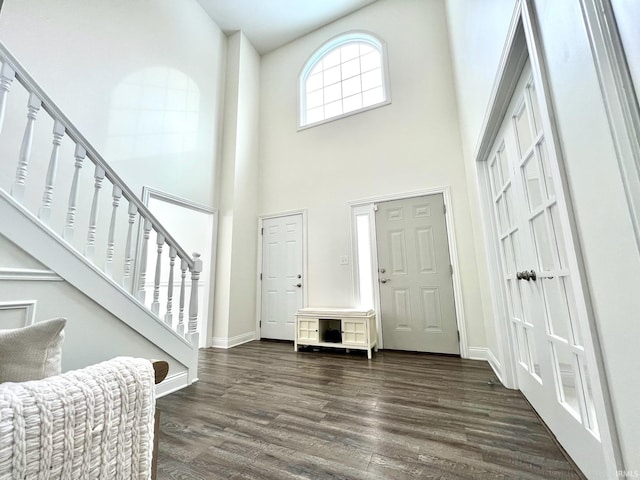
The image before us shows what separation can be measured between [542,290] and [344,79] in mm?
4096

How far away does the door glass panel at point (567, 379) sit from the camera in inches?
44.3

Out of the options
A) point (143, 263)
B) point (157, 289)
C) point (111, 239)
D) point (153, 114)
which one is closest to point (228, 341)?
point (157, 289)

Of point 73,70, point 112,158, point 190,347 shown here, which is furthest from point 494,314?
point 73,70

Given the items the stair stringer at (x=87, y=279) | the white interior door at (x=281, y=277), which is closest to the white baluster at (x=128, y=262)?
the stair stringer at (x=87, y=279)

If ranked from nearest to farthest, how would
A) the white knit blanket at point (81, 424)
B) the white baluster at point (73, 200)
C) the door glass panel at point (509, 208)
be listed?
Answer: the white knit blanket at point (81, 424), the white baluster at point (73, 200), the door glass panel at point (509, 208)

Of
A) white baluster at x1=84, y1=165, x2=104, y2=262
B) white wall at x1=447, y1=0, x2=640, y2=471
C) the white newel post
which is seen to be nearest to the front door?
the white newel post

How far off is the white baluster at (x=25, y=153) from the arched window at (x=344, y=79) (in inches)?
126

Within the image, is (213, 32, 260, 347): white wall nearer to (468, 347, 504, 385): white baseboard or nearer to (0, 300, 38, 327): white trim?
(0, 300, 38, 327): white trim

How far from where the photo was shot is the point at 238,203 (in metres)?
3.91

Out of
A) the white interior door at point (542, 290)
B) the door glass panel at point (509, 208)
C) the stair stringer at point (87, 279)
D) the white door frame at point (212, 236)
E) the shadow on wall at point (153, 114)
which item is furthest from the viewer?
the white door frame at point (212, 236)

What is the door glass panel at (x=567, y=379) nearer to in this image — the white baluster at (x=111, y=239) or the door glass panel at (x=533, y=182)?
the door glass panel at (x=533, y=182)

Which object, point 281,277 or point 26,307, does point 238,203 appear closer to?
point 281,277

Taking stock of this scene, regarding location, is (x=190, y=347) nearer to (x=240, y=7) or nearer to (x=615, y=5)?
(x=615, y=5)

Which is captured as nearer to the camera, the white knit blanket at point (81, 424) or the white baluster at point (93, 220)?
the white knit blanket at point (81, 424)
